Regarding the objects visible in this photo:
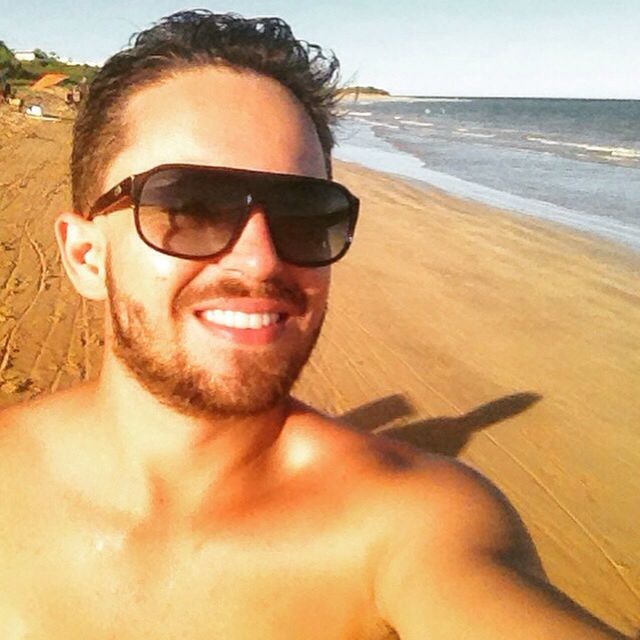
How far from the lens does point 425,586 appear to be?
1321mm

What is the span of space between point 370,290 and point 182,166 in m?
5.72

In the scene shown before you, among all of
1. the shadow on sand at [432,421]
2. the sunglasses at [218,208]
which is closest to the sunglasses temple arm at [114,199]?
the sunglasses at [218,208]

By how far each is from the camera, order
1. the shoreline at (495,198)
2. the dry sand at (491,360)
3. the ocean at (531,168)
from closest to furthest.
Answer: the dry sand at (491,360) < the shoreline at (495,198) < the ocean at (531,168)

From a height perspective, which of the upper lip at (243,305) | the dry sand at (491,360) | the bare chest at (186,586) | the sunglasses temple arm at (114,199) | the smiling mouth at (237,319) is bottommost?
the dry sand at (491,360)

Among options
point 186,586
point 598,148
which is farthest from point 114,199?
point 598,148

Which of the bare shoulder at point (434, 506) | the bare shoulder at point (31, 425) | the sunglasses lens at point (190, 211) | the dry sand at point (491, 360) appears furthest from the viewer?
the dry sand at point (491, 360)

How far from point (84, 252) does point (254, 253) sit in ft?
1.48

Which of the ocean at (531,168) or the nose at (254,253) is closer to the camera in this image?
the nose at (254,253)

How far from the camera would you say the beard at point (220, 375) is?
1465 millimetres

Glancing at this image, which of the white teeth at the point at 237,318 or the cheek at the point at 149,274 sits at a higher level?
the cheek at the point at 149,274

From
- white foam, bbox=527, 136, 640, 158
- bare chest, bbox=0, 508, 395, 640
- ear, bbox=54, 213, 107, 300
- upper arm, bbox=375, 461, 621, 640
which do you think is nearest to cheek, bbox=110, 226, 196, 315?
ear, bbox=54, 213, 107, 300

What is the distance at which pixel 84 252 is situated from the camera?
1707 mm

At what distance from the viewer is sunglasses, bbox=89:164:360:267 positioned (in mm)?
1483

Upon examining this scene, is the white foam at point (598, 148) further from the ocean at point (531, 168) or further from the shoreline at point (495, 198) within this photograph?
the shoreline at point (495, 198)
